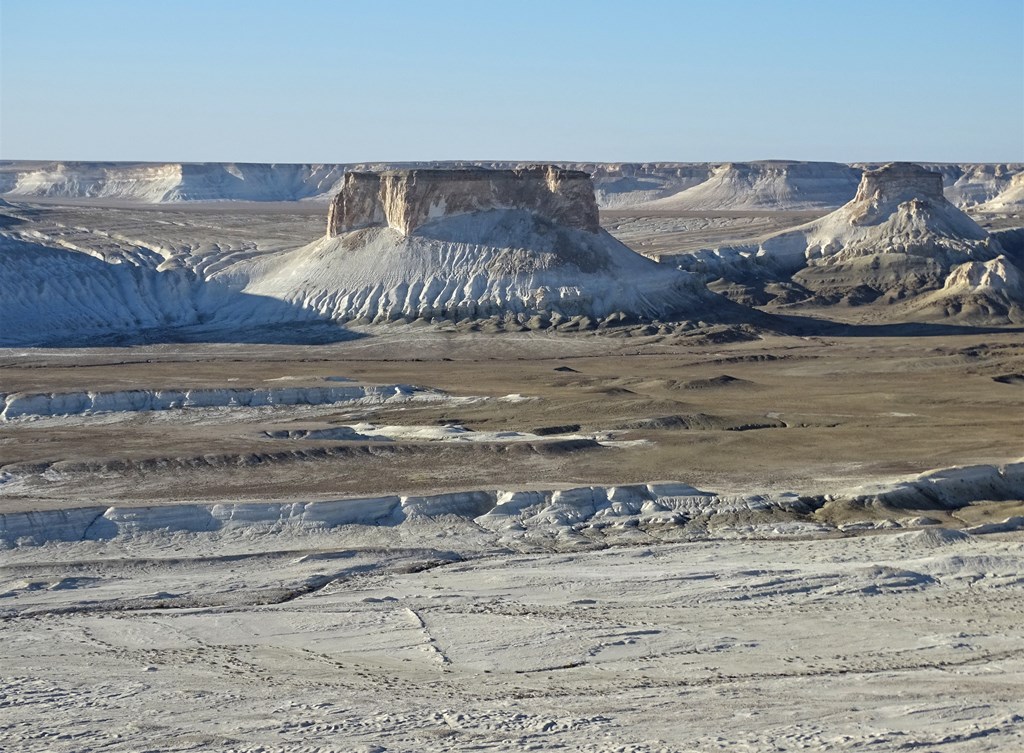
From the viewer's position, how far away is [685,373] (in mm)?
62906

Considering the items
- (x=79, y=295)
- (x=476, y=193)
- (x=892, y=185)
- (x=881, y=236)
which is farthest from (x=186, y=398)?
(x=892, y=185)

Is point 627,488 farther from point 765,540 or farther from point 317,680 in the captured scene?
point 317,680

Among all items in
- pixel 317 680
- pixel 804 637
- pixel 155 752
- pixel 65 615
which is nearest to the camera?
pixel 155 752

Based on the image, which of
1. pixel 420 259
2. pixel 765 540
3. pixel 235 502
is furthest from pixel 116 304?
pixel 765 540

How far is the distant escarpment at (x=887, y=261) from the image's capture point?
88688 mm

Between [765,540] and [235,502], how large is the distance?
11.4 meters

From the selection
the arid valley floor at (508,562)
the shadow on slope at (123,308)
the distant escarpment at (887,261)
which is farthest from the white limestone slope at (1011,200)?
the arid valley floor at (508,562)

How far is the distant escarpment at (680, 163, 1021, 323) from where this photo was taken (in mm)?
88688

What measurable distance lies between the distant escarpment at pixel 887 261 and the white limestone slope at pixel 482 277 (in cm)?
1351

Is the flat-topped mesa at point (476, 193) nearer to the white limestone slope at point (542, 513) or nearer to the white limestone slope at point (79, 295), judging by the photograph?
the white limestone slope at point (79, 295)

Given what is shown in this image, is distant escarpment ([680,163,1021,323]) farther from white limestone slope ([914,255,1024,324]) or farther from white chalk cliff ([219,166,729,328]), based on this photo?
white chalk cliff ([219,166,729,328])

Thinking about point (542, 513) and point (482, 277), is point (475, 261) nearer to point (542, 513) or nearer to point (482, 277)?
point (482, 277)

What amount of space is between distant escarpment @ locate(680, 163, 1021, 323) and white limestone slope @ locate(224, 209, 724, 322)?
13.5 m

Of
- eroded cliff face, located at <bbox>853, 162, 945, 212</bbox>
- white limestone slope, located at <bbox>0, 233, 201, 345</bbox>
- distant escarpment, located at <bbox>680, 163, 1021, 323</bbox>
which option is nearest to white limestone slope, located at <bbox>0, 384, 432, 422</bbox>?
white limestone slope, located at <bbox>0, 233, 201, 345</bbox>
